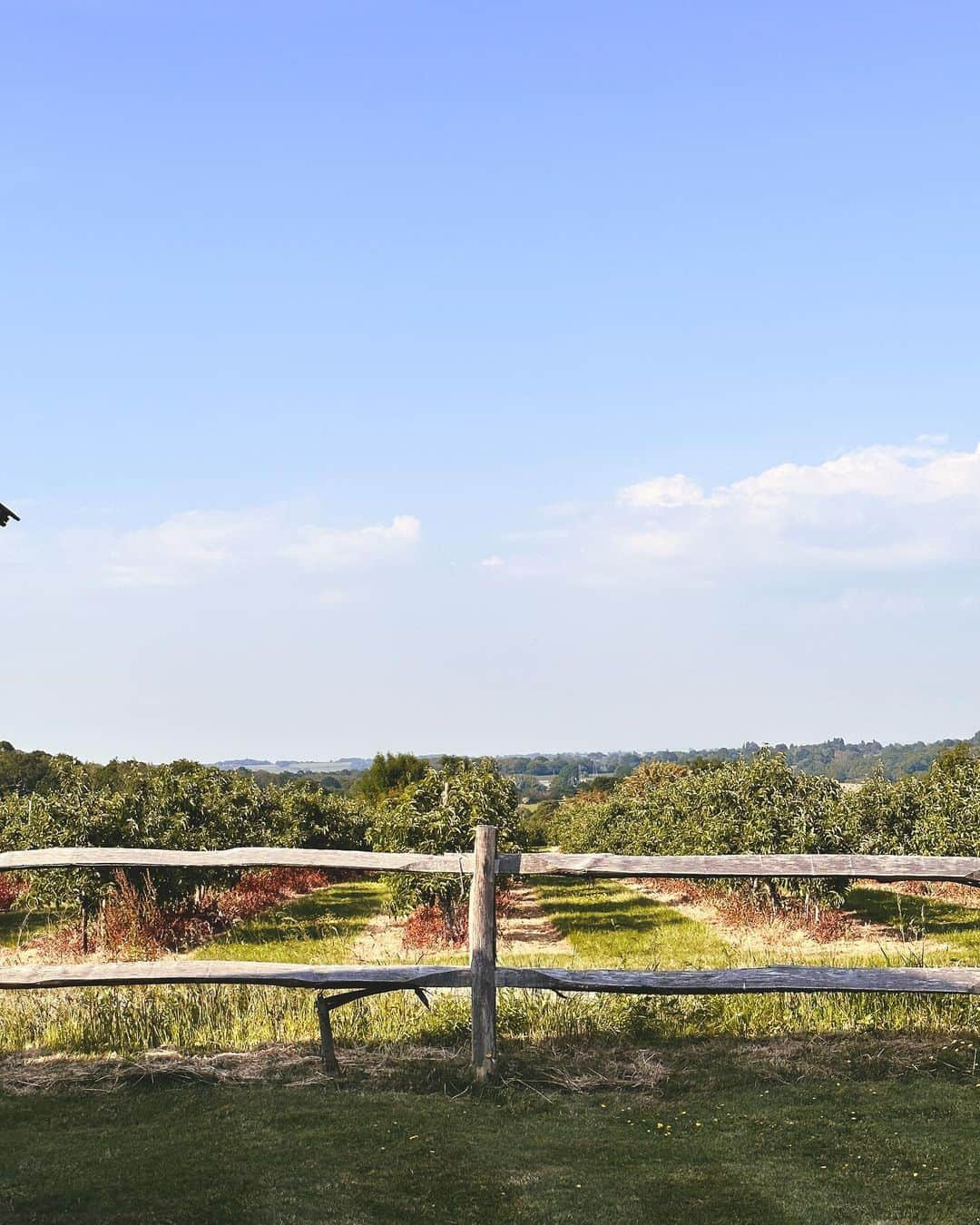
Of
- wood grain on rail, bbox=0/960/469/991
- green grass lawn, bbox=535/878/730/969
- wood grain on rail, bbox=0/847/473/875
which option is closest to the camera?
wood grain on rail, bbox=0/960/469/991

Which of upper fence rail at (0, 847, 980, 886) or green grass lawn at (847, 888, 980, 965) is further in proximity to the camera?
green grass lawn at (847, 888, 980, 965)

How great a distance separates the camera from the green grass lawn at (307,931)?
17.4m

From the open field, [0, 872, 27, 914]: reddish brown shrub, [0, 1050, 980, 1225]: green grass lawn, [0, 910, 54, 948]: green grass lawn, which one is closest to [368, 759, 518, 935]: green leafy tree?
[0, 910, 54, 948]: green grass lawn

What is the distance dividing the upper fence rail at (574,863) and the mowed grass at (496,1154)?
1280mm

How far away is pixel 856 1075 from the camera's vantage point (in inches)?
253

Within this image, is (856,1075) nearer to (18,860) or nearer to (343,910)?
(18,860)

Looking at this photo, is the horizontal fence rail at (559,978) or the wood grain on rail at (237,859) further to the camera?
the wood grain on rail at (237,859)

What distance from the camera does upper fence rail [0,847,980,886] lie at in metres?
6.79

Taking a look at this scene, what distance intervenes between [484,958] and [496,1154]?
1.65 metres

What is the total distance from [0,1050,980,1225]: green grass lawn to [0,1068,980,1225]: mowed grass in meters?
0.01

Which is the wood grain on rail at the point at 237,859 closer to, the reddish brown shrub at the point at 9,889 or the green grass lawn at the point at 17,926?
the green grass lawn at the point at 17,926

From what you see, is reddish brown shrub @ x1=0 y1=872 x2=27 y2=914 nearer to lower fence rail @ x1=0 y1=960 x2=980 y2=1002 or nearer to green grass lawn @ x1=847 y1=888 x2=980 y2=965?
green grass lawn @ x1=847 y1=888 x2=980 y2=965

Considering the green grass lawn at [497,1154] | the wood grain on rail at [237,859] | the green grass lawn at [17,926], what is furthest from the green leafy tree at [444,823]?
the green grass lawn at [497,1154]

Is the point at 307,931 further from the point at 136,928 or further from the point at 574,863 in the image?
the point at 574,863
